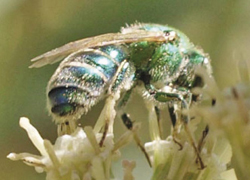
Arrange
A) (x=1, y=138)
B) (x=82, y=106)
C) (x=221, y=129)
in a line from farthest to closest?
(x=1, y=138) → (x=82, y=106) → (x=221, y=129)

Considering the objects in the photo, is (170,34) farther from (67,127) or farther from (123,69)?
(67,127)

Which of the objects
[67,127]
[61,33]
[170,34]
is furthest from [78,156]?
[61,33]

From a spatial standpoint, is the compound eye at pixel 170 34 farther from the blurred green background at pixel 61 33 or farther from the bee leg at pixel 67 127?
the blurred green background at pixel 61 33

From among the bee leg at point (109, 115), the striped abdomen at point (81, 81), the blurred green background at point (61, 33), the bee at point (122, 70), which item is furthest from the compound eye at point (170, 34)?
the blurred green background at point (61, 33)

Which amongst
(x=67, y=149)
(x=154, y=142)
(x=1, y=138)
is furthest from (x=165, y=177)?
(x=1, y=138)

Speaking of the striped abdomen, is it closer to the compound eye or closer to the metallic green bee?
the metallic green bee

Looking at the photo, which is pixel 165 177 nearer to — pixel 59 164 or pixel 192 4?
pixel 59 164

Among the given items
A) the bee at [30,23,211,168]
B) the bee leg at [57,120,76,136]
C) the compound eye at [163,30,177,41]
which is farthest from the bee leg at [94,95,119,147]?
the compound eye at [163,30,177,41]
